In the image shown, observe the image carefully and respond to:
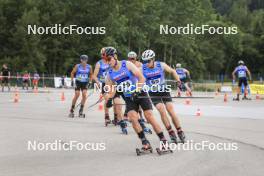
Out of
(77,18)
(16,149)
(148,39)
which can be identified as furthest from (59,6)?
(16,149)

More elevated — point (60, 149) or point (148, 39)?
point (148, 39)

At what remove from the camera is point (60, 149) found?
35.7ft

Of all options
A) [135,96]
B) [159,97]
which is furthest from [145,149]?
[159,97]

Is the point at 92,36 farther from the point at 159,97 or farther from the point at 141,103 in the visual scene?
the point at 141,103

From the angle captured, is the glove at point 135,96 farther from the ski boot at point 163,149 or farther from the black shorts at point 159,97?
the black shorts at point 159,97

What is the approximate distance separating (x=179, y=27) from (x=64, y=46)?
66.6 ft

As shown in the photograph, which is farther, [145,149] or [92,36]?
[92,36]

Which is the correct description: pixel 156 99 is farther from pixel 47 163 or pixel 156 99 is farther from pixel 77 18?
pixel 77 18

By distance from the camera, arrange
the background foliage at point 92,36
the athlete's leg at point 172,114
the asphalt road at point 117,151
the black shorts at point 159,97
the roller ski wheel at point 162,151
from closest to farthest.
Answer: the asphalt road at point 117,151 < the roller ski wheel at point 162,151 < the black shorts at point 159,97 < the athlete's leg at point 172,114 < the background foliage at point 92,36

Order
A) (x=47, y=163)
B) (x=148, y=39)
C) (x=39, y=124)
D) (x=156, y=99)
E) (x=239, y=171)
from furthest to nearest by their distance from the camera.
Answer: (x=148, y=39) → (x=39, y=124) → (x=156, y=99) → (x=47, y=163) → (x=239, y=171)

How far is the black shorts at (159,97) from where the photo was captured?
1198 cm

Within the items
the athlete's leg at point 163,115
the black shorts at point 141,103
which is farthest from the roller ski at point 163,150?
the athlete's leg at point 163,115

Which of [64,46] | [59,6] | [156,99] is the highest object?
[59,6]

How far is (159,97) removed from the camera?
12.0 m
